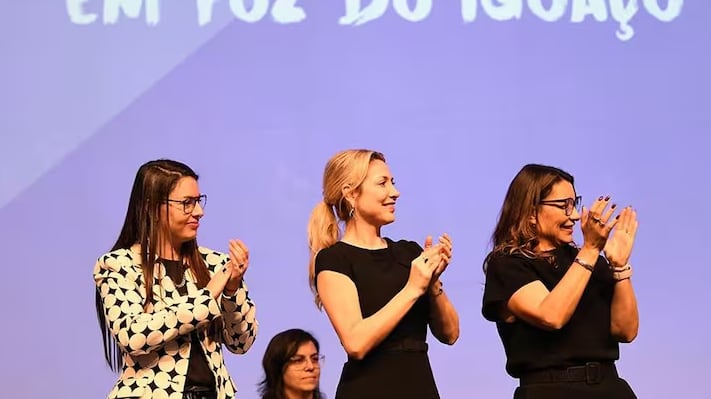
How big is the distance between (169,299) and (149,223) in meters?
0.21

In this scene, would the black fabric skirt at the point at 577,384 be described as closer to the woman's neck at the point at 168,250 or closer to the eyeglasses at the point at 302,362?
the woman's neck at the point at 168,250

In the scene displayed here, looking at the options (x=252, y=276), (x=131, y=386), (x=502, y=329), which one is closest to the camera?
(x=131, y=386)

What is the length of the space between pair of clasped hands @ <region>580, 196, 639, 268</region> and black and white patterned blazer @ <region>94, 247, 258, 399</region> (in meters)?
0.90

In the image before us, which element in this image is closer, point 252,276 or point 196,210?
point 196,210

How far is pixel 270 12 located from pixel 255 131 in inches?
18.2

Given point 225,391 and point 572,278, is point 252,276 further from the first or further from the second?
point 572,278

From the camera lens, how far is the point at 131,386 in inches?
118

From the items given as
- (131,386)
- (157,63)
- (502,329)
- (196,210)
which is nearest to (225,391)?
(131,386)

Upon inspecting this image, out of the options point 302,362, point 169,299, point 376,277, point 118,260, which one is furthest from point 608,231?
point 302,362

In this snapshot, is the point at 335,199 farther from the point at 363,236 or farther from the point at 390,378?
the point at 390,378

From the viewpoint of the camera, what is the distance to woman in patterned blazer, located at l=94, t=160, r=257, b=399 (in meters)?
2.95

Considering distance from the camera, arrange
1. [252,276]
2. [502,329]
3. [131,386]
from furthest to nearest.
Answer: [252,276], [502,329], [131,386]

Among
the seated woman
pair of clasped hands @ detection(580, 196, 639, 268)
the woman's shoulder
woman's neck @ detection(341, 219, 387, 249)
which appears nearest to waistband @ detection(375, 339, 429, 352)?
woman's neck @ detection(341, 219, 387, 249)

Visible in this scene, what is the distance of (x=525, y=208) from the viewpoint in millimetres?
3227
